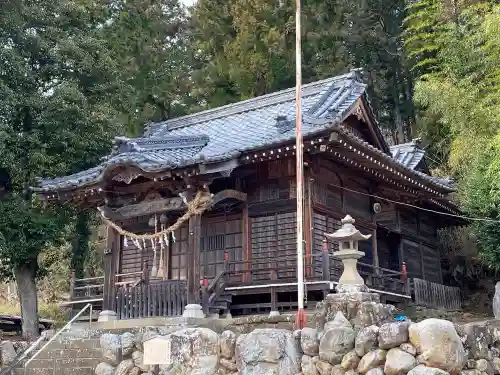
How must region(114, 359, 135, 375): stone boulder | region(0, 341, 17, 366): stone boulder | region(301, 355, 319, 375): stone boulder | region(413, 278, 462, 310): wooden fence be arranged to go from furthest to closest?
1. region(413, 278, 462, 310): wooden fence
2. region(0, 341, 17, 366): stone boulder
3. region(114, 359, 135, 375): stone boulder
4. region(301, 355, 319, 375): stone boulder

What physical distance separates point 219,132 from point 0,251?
21.5ft

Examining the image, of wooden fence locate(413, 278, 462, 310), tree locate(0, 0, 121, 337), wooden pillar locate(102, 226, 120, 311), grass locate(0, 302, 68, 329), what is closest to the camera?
wooden pillar locate(102, 226, 120, 311)

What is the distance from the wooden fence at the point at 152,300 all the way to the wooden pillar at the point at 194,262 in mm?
242

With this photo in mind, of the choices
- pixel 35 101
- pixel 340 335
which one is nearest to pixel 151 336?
pixel 340 335

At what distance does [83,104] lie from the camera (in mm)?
17234

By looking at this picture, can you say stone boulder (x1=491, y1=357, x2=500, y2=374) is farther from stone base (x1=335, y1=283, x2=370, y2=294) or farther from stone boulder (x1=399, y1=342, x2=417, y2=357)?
stone base (x1=335, y1=283, x2=370, y2=294)

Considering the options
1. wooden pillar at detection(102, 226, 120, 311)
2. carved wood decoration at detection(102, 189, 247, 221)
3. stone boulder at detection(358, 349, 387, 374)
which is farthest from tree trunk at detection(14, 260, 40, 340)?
stone boulder at detection(358, 349, 387, 374)

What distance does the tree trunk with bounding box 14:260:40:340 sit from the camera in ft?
53.1

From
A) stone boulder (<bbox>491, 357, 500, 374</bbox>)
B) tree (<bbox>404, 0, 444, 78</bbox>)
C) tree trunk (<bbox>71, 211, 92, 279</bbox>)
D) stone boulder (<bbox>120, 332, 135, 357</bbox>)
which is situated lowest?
stone boulder (<bbox>491, 357, 500, 374</bbox>)

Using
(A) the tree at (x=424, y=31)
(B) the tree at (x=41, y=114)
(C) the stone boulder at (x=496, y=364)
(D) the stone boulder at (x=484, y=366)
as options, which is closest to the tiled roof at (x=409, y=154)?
(A) the tree at (x=424, y=31)

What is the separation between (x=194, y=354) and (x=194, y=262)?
12.3ft

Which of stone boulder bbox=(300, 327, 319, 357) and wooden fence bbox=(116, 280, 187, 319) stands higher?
wooden fence bbox=(116, 280, 187, 319)

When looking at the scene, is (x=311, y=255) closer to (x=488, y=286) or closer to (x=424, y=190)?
(x=424, y=190)

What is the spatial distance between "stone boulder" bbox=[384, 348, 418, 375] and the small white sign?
10.1 ft
